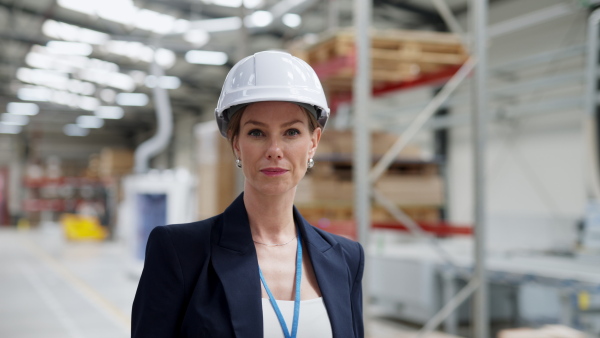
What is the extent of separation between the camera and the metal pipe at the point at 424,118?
501cm

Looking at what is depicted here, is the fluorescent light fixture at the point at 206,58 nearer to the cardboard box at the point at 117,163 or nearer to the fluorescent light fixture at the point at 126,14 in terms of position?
the fluorescent light fixture at the point at 126,14

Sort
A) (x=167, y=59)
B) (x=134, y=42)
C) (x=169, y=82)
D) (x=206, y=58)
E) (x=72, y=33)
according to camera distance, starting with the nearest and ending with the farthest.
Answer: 1. (x=134, y=42)
2. (x=72, y=33)
3. (x=206, y=58)
4. (x=167, y=59)
5. (x=169, y=82)

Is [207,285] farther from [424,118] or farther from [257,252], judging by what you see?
[424,118]

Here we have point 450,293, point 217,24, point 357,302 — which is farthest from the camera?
point 217,24

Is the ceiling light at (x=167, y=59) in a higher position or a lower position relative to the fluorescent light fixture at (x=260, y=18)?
higher

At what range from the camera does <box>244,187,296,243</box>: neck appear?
4.88ft

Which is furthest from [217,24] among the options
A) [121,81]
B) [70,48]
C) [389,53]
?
[121,81]

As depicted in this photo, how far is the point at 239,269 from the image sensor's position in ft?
4.61

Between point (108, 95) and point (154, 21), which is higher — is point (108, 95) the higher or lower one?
the lower one

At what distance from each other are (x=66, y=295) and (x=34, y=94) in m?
17.4

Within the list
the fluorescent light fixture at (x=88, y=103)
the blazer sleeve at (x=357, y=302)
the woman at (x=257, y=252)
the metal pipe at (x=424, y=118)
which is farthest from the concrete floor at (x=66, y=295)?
the fluorescent light fixture at (x=88, y=103)

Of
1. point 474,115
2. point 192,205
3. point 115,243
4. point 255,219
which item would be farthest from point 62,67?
point 255,219

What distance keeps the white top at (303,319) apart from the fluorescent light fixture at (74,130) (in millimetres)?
33206

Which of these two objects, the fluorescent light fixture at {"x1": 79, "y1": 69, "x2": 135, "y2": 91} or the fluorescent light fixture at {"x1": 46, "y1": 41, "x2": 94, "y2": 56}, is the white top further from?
the fluorescent light fixture at {"x1": 79, "y1": 69, "x2": 135, "y2": 91}
